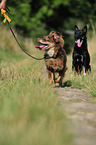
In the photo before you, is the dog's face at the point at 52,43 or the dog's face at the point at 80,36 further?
the dog's face at the point at 80,36

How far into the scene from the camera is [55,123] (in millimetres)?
2855

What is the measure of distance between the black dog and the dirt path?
2.16 meters

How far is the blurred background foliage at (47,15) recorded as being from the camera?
15.5m

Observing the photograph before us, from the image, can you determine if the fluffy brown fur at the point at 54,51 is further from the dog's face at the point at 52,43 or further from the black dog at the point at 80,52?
the black dog at the point at 80,52

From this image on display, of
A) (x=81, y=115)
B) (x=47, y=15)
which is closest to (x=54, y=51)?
(x=81, y=115)

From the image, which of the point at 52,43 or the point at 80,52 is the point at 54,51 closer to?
the point at 52,43

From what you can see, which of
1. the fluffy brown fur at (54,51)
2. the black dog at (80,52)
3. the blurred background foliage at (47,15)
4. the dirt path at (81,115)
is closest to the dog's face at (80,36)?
the black dog at (80,52)

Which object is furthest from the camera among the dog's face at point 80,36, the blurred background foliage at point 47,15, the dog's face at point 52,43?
the blurred background foliage at point 47,15

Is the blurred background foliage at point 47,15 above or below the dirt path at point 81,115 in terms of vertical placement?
above

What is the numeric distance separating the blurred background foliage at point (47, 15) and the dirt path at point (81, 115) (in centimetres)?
1054

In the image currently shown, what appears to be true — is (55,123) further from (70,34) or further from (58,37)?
(70,34)

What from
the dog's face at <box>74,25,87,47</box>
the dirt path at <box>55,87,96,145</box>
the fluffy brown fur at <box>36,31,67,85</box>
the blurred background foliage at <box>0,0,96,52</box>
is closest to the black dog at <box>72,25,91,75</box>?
the dog's face at <box>74,25,87,47</box>

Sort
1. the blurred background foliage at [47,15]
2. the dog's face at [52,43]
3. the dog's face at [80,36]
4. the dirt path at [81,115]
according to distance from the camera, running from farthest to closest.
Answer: the blurred background foliage at [47,15]
the dog's face at [80,36]
the dog's face at [52,43]
the dirt path at [81,115]

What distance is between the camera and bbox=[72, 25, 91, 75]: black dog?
23.7ft
